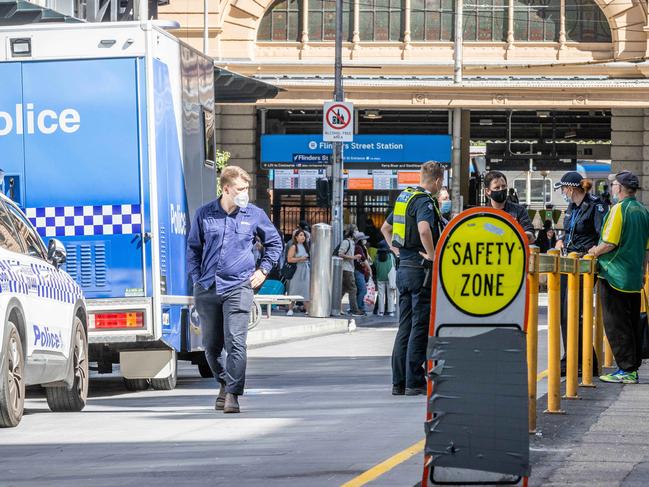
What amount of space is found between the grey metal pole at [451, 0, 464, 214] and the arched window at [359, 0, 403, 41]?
1677 millimetres

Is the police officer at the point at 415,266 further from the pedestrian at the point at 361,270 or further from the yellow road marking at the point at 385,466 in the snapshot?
the pedestrian at the point at 361,270

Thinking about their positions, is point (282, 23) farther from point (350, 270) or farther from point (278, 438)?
point (278, 438)

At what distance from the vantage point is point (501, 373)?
7078mm

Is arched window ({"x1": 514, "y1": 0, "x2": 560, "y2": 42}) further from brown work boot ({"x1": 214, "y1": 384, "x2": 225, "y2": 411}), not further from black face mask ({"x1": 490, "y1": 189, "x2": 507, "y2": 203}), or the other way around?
brown work boot ({"x1": 214, "y1": 384, "x2": 225, "y2": 411})

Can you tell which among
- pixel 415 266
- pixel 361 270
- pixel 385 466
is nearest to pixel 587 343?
pixel 415 266

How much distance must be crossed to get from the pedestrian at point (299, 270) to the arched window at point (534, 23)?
48.8 ft

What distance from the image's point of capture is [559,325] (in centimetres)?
1092

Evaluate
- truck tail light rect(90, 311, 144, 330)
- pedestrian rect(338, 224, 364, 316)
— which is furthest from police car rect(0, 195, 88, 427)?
pedestrian rect(338, 224, 364, 316)

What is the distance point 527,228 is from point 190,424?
4020 mm

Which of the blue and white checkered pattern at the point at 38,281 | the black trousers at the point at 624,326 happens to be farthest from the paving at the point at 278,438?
the blue and white checkered pattern at the point at 38,281

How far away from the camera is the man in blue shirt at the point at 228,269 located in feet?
38.6

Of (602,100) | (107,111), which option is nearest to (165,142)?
(107,111)

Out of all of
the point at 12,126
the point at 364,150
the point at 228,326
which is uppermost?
the point at 12,126

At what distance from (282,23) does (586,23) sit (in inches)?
309
